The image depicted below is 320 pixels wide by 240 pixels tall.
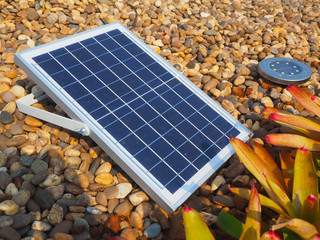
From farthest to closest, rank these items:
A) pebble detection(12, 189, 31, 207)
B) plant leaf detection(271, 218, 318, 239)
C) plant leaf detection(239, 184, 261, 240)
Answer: pebble detection(12, 189, 31, 207)
plant leaf detection(239, 184, 261, 240)
plant leaf detection(271, 218, 318, 239)

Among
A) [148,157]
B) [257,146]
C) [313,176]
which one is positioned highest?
[313,176]

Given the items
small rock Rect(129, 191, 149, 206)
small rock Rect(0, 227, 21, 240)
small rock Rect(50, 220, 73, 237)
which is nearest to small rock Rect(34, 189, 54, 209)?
small rock Rect(50, 220, 73, 237)

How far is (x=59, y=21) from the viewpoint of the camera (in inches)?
227

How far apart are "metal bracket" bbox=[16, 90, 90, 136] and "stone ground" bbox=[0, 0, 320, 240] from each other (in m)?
0.19

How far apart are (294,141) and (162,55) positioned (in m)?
2.90

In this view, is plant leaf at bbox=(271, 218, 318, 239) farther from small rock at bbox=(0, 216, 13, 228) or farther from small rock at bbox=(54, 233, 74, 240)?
small rock at bbox=(0, 216, 13, 228)

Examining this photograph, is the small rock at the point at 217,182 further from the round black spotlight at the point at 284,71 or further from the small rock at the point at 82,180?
the round black spotlight at the point at 284,71

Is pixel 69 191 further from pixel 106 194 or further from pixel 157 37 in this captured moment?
pixel 157 37

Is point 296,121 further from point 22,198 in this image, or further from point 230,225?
point 22,198

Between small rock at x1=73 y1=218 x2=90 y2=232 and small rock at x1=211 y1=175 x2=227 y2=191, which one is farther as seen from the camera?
small rock at x1=211 y1=175 x2=227 y2=191

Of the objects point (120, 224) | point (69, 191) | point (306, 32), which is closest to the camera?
point (120, 224)

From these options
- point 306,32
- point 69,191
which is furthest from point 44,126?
Answer: point 306,32

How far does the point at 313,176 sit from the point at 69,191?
7.17 feet

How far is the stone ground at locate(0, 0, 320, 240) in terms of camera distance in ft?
9.60
